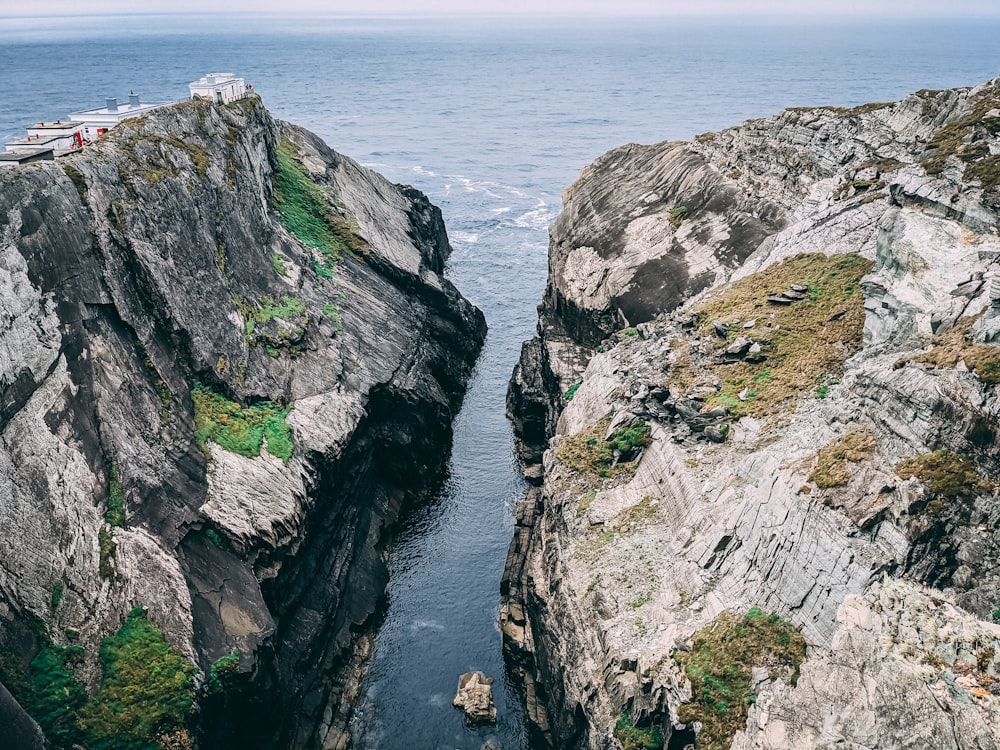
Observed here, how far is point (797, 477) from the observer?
30859 mm

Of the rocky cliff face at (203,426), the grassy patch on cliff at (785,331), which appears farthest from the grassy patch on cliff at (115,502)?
the grassy patch on cliff at (785,331)

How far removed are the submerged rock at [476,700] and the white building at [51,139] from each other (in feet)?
125

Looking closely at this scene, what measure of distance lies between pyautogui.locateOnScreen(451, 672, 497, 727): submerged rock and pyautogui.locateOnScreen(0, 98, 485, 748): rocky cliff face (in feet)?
21.0

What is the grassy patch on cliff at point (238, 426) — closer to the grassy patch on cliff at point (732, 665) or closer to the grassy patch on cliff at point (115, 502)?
the grassy patch on cliff at point (115, 502)

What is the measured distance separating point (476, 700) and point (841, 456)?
2360 cm

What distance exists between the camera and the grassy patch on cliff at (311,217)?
64.1 metres

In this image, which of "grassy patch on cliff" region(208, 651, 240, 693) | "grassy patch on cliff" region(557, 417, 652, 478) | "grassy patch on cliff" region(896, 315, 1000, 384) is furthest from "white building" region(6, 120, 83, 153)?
"grassy patch on cliff" region(896, 315, 1000, 384)

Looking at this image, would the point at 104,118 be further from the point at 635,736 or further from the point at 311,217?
the point at 635,736

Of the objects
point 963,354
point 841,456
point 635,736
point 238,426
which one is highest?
point 963,354

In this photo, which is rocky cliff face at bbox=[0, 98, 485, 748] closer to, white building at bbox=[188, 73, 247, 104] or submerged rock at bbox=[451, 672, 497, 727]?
white building at bbox=[188, 73, 247, 104]

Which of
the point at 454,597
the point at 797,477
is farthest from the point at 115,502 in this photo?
the point at 797,477

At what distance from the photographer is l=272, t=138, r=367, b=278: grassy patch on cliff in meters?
64.1

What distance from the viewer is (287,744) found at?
38.7 m

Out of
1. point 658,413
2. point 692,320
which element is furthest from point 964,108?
point 658,413
